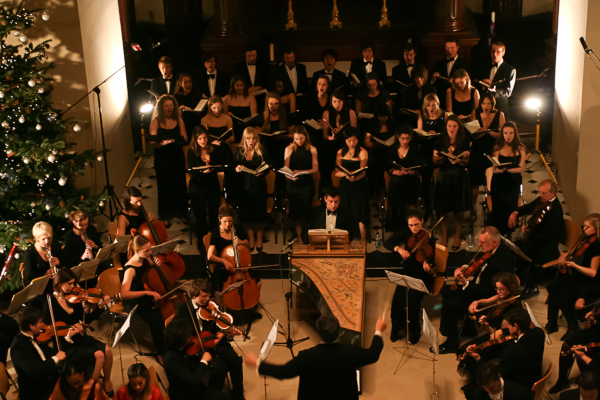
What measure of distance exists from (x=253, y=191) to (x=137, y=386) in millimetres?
3297

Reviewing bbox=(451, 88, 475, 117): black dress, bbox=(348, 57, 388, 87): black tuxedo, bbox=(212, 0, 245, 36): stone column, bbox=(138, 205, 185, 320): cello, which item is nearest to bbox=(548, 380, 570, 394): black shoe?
bbox=(138, 205, 185, 320): cello

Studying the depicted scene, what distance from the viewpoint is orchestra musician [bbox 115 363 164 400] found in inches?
188

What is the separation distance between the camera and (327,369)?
4.81 meters

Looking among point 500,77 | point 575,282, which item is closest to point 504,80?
point 500,77

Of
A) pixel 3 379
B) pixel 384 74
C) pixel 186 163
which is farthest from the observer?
pixel 384 74

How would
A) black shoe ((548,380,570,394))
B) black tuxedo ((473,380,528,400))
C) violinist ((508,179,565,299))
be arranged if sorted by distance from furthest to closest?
1. violinist ((508,179,565,299))
2. black shoe ((548,380,570,394))
3. black tuxedo ((473,380,528,400))

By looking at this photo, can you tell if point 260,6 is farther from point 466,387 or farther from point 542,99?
point 466,387

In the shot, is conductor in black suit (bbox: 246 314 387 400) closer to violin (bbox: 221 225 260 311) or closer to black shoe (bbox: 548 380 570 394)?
violin (bbox: 221 225 260 311)

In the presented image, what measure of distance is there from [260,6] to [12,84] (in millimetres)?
7284

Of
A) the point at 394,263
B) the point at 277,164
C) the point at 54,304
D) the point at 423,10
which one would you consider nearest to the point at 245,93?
the point at 277,164

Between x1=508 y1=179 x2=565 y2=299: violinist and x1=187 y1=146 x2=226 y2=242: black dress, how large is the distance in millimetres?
3104

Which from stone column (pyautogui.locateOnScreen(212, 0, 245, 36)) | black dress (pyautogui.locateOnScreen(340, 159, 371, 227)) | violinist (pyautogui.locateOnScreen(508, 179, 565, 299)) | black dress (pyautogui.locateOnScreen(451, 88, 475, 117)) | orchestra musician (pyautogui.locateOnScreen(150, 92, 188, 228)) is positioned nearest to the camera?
violinist (pyautogui.locateOnScreen(508, 179, 565, 299))

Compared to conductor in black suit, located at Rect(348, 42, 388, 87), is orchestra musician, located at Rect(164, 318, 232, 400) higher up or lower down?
lower down

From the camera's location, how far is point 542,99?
1023 centimetres
